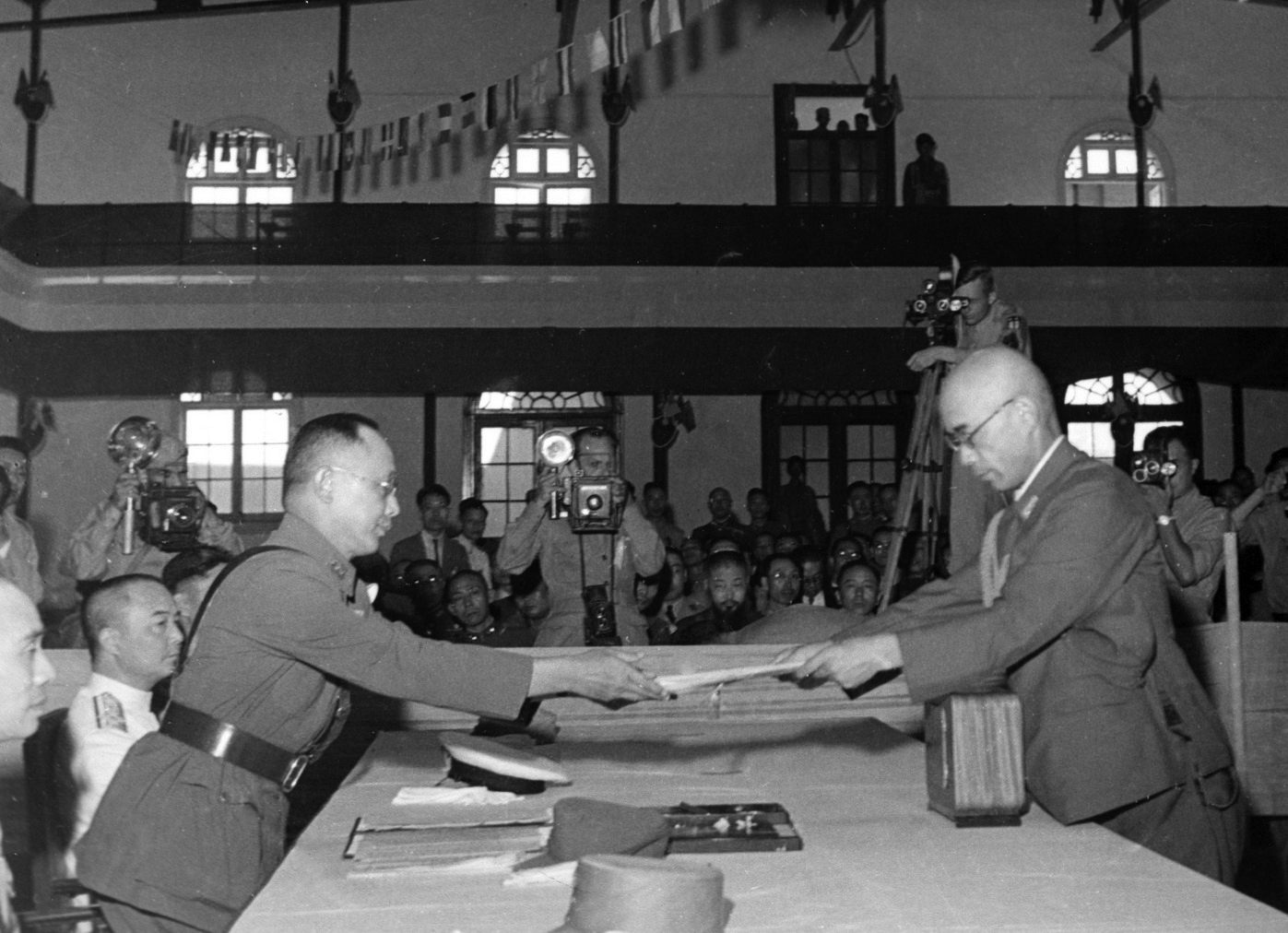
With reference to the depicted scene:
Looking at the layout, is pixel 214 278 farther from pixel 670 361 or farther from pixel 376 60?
pixel 670 361

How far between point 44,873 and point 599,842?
2237 mm

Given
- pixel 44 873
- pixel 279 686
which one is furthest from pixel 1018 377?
pixel 44 873

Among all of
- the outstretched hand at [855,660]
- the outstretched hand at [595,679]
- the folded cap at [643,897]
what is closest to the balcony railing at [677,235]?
the outstretched hand at [595,679]

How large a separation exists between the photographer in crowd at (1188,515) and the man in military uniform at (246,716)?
312 centimetres

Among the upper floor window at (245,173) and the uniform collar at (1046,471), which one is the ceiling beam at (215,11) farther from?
the uniform collar at (1046,471)

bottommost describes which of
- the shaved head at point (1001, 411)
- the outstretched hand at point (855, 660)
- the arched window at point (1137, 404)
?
the outstretched hand at point (855, 660)

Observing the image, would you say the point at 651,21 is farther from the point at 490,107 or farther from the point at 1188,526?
the point at 1188,526

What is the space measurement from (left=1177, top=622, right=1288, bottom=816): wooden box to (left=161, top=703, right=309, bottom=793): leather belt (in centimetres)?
306

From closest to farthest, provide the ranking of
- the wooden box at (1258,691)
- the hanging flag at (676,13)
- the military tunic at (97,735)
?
the military tunic at (97,735) → the wooden box at (1258,691) → the hanging flag at (676,13)

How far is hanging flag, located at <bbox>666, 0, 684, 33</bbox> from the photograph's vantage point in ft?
24.1

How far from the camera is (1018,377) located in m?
2.49

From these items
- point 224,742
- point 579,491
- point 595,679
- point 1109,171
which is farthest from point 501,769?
point 1109,171

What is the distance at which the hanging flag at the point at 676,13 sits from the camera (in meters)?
7.34

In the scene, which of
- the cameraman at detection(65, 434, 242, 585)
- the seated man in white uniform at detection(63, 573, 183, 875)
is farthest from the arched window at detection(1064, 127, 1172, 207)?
the seated man in white uniform at detection(63, 573, 183, 875)
